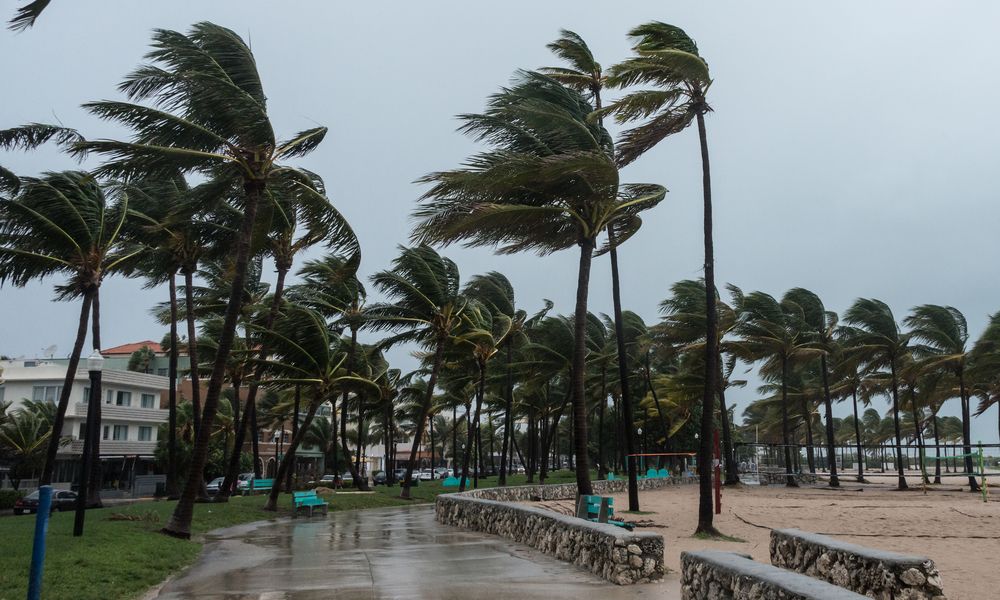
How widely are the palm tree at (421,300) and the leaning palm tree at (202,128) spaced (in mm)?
A: 13581

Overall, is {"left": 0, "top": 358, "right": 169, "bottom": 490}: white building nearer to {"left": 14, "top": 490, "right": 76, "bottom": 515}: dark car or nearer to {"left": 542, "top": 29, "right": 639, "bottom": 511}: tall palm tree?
{"left": 14, "top": 490, "right": 76, "bottom": 515}: dark car

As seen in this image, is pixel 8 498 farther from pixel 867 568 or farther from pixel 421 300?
pixel 867 568

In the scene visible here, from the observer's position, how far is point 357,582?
9.38m

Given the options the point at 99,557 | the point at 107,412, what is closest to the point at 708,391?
the point at 99,557

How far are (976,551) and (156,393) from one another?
53558 millimetres

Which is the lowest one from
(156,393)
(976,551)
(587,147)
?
(976,551)

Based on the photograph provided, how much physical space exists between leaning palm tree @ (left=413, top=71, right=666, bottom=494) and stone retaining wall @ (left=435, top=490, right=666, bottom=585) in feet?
10.2

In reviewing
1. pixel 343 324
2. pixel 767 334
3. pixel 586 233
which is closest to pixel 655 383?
pixel 767 334

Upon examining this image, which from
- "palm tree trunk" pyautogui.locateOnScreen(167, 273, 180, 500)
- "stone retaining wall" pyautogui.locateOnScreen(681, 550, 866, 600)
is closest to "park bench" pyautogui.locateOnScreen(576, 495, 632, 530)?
"stone retaining wall" pyautogui.locateOnScreen(681, 550, 866, 600)

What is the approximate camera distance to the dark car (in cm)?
2833

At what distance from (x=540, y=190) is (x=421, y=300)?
44.6 feet

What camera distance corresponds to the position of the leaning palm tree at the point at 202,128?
47.3 feet

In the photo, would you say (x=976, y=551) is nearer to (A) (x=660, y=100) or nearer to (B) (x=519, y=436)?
(A) (x=660, y=100)

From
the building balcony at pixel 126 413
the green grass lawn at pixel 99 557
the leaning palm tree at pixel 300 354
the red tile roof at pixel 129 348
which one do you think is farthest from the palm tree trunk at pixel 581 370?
the red tile roof at pixel 129 348
